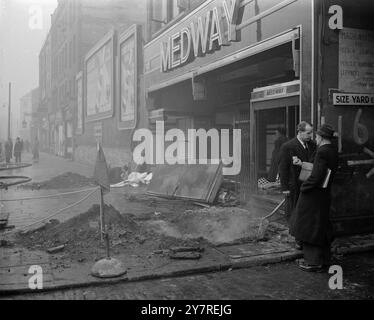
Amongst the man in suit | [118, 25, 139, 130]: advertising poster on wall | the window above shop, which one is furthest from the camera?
[118, 25, 139, 130]: advertising poster on wall

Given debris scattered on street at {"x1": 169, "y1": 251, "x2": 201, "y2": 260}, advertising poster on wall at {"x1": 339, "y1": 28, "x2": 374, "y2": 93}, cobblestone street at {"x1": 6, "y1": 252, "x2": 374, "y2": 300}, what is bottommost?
cobblestone street at {"x1": 6, "y1": 252, "x2": 374, "y2": 300}

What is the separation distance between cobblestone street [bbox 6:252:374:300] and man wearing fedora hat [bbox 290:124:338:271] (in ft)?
0.86

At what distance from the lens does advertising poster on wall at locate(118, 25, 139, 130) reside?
18272 mm

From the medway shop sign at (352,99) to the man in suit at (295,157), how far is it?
0.89 metres

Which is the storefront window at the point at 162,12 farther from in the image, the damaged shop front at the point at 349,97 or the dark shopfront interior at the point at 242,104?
the damaged shop front at the point at 349,97

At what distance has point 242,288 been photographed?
4.90 meters

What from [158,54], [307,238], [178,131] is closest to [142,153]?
[178,131]

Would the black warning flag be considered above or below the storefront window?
below

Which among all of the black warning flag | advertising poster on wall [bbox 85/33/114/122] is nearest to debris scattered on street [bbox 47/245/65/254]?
the black warning flag

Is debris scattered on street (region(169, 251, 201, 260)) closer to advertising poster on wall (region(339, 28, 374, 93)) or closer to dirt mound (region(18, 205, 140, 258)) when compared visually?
dirt mound (region(18, 205, 140, 258))

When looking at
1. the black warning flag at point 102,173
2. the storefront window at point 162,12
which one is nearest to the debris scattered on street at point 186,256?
the black warning flag at point 102,173

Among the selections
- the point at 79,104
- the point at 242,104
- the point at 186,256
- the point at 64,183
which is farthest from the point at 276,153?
the point at 79,104

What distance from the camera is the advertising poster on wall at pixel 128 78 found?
719 inches

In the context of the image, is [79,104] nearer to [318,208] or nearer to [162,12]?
[162,12]
